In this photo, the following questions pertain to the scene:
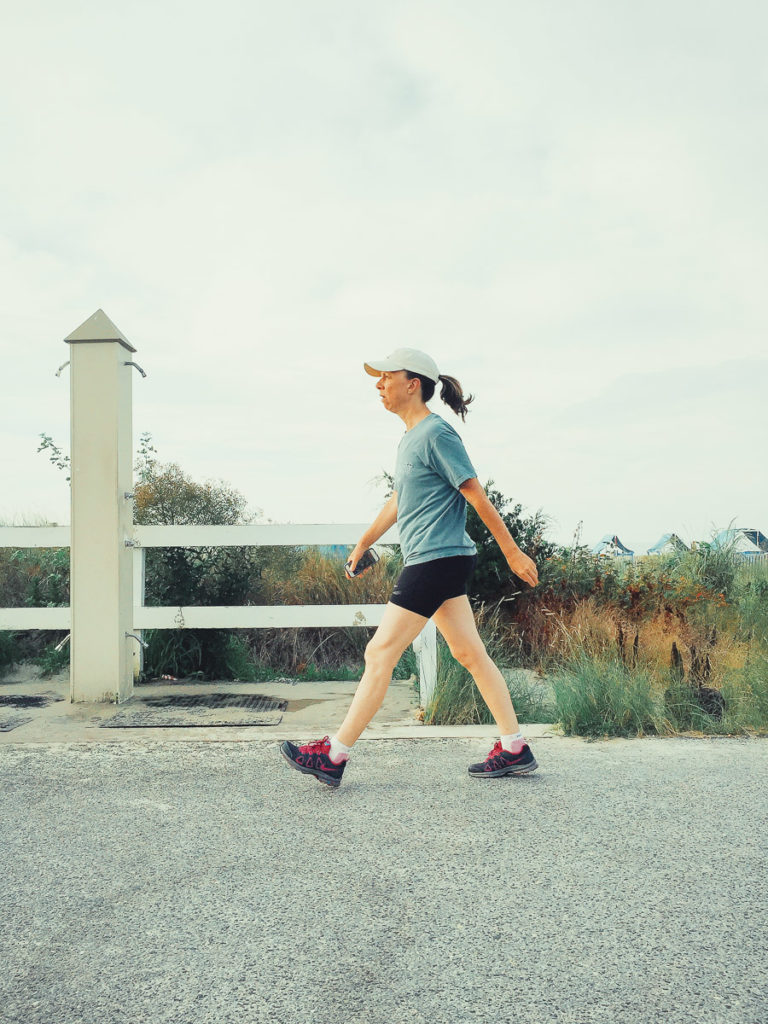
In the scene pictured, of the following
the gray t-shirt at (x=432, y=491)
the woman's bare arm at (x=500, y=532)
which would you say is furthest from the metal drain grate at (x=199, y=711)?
the woman's bare arm at (x=500, y=532)

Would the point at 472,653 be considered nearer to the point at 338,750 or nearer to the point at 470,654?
the point at 470,654

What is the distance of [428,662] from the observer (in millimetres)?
5957

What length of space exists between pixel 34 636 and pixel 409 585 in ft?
17.8

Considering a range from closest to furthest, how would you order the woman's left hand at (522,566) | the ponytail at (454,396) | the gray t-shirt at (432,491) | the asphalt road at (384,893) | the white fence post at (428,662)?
the asphalt road at (384,893) < the woman's left hand at (522,566) < the gray t-shirt at (432,491) < the ponytail at (454,396) < the white fence post at (428,662)

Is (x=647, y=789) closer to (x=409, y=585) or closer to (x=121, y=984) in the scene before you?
(x=409, y=585)

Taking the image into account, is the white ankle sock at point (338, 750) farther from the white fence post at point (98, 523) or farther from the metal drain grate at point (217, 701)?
the white fence post at point (98, 523)

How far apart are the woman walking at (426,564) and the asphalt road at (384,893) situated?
0.16 metres

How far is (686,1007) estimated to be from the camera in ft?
7.47

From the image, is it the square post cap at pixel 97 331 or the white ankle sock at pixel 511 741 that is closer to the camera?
the white ankle sock at pixel 511 741

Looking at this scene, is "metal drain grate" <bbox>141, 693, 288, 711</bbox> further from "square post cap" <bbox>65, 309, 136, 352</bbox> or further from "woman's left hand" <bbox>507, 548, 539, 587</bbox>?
"woman's left hand" <bbox>507, 548, 539, 587</bbox>

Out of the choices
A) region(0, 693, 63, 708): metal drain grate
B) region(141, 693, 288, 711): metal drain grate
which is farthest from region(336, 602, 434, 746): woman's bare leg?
region(0, 693, 63, 708): metal drain grate

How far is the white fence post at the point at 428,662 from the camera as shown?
585 centimetres

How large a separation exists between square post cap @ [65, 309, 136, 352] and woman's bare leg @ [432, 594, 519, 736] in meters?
3.41

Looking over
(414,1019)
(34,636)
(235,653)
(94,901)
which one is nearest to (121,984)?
(94,901)
